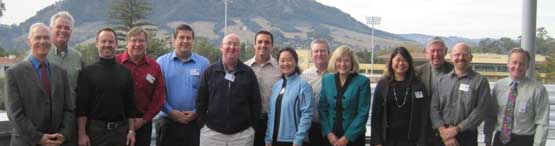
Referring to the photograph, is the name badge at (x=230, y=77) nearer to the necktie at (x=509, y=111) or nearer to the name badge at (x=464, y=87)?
the name badge at (x=464, y=87)

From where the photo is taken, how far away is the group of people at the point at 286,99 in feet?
13.0

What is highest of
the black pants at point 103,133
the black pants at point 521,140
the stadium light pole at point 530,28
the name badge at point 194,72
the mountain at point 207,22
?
the mountain at point 207,22

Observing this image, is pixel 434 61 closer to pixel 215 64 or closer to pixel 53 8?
pixel 215 64

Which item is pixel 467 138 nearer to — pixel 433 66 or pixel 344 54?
pixel 433 66

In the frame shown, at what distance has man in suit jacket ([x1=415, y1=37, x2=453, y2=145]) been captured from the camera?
4352mm

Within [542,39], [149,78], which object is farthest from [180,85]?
[542,39]

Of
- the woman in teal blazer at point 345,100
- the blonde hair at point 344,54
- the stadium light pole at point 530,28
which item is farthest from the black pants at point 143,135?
the stadium light pole at point 530,28

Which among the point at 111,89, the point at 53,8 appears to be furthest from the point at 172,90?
the point at 53,8

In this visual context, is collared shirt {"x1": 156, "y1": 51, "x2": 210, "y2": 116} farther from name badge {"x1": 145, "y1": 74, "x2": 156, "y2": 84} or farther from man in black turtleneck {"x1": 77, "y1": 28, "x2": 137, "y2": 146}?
man in black turtleneck {"x1": 77, "y1": 28, "x2": 137, "y2": 146}

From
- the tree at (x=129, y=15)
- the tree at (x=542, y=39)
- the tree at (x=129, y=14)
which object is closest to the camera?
the tree at (x=542, y=39)

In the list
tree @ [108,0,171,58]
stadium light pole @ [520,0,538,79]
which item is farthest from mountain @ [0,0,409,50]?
stadium light pole @ [520,0,538,79]

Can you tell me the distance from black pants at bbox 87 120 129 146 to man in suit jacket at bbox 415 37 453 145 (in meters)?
2.17

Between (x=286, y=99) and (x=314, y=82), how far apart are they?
16.0 inches

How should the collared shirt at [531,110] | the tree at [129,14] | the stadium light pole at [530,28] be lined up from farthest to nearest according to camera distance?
the tree at [129,14] < the stadium light pole at [530,28] < the collared shirt at [531,110]
